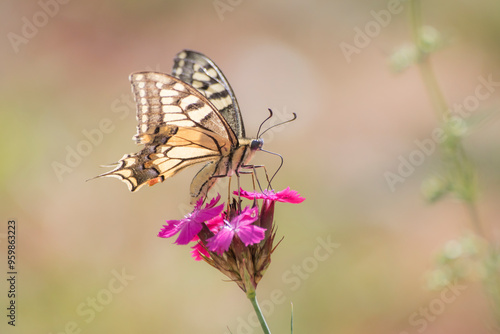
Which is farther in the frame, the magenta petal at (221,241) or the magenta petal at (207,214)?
the magenta petal at (207,214)

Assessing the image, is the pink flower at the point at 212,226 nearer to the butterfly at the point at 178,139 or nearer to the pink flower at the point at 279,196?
the pink flower at the point at 279,196

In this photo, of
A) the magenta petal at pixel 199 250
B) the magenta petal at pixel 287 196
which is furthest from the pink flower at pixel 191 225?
the magenta petal at pixel 287 196

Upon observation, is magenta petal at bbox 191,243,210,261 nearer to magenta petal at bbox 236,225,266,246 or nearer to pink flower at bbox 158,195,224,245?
pink flower at bbox 158,195,224,245

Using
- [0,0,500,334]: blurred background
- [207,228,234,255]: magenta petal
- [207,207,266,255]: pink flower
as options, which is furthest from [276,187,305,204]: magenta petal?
[0,0,500,334]: blurred background

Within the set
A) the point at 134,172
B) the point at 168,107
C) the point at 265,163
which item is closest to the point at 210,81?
the point at 168,107

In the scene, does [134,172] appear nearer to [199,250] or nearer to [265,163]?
[199,250]

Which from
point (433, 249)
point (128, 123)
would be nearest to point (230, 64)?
point (128, 123)

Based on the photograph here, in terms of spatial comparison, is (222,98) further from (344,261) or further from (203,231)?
(344,261)
